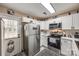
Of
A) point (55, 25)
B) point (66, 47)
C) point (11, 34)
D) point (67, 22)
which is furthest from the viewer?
point (55, 25)

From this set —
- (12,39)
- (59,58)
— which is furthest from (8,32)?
(59,58)

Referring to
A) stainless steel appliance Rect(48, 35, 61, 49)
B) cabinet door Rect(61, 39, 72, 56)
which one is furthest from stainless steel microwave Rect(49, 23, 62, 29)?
cabinet door Rect(61, 39, 72, 56)

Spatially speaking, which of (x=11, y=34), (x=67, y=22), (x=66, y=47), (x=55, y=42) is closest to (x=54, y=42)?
(x=55, y=42)

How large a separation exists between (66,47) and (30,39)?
4.26 ft

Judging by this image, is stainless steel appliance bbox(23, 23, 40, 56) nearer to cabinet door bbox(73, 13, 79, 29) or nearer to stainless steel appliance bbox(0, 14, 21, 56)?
stainless steel appliance bbox(0, 14, 21, 56)

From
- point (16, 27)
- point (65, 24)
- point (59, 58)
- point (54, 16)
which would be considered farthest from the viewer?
point (54, 16)

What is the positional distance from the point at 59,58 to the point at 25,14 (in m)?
2.42

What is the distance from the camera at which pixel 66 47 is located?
2391 millimetres

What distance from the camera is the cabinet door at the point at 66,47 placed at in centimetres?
227

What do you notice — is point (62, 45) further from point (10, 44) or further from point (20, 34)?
point (10, 44)

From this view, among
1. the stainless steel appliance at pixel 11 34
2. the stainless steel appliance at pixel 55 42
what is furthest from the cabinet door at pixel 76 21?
the stainless steel appliance at pixel 11 34

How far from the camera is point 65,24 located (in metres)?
2.78

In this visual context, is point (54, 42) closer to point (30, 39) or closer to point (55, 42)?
point (55, 42)

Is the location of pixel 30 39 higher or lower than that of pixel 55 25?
lower
